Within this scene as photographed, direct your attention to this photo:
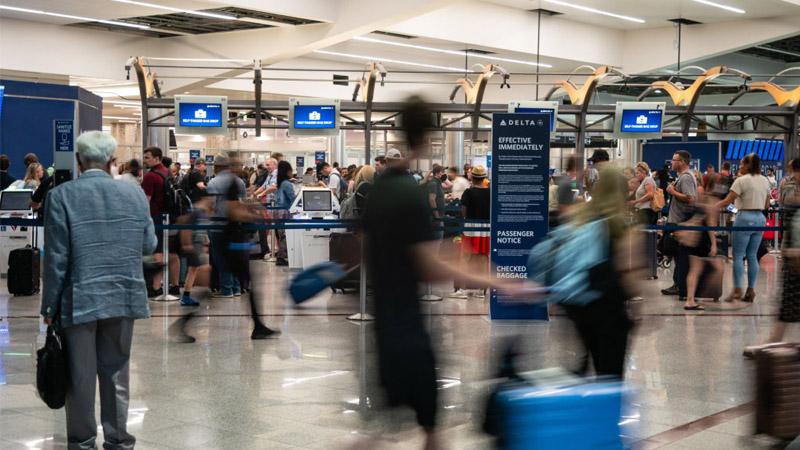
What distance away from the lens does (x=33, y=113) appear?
20.7 meters

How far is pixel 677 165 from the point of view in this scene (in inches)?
448

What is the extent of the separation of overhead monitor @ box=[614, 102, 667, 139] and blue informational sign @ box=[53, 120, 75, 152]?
1212 centimetres

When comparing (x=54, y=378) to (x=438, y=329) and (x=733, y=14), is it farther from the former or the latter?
(x=733, y=14)

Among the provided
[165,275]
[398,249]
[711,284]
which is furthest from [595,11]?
[398,249]

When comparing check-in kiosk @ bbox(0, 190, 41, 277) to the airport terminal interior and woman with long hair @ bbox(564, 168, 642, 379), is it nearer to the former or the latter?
the airport terminal interior

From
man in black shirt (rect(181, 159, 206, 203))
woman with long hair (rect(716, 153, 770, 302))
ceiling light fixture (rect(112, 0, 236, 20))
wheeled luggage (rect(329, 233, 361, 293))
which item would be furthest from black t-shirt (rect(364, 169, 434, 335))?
ceiling light fixture (rect(112, 0, 236, 20))

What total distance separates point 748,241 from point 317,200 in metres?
6.37

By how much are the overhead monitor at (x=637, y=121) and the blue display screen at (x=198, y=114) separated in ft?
28.5

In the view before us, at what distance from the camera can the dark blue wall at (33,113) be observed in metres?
20.5

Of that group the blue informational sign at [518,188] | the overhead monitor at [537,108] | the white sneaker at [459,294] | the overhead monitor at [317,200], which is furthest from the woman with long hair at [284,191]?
the overhead monitor at [537,108]

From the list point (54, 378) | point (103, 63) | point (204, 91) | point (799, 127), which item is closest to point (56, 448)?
point (54, 378)

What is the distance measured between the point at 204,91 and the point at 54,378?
94.1 ft

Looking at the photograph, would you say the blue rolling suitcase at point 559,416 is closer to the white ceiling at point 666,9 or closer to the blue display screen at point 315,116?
the blue display screen at point 315,116

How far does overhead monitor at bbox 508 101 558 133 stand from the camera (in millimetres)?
19828
